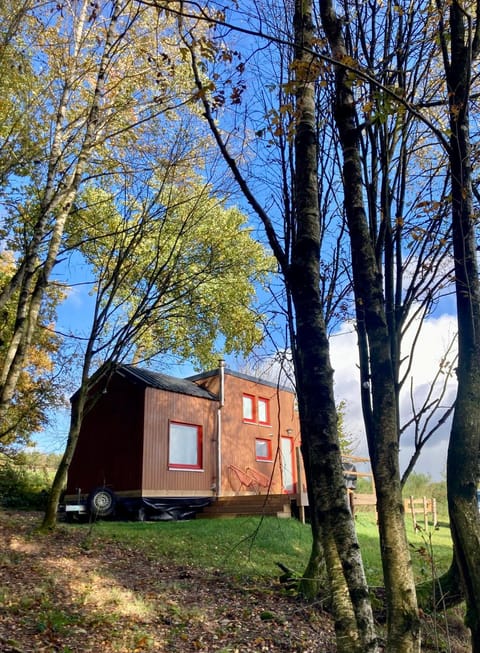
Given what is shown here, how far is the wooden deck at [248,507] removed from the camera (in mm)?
11812

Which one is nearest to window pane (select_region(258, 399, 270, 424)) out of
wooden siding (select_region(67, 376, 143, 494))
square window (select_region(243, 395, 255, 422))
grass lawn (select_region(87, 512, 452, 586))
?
square window (select_region(243, 395, 255, 422))

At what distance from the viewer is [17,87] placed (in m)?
7.84

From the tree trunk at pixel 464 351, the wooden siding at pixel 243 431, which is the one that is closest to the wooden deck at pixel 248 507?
the wooden siding at pixel 243 431

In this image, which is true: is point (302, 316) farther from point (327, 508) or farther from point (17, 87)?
point (17, 87)

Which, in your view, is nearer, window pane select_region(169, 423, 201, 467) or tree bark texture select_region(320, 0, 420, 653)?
tree bark texture select_region(320, 0, 420, 653)

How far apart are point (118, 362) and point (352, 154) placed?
793cm

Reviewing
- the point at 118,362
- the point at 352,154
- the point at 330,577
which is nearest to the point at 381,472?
the point at 330,577

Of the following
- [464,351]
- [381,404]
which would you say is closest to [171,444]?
[464,351]

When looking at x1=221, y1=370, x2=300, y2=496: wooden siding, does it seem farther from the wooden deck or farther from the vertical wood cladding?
the wooden deck

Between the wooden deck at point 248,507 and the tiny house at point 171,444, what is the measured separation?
0.40 meters

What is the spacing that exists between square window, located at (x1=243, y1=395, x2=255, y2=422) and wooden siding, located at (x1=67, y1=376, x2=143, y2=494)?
4256 millimetres

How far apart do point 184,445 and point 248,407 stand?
123 inches

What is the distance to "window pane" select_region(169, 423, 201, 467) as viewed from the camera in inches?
549

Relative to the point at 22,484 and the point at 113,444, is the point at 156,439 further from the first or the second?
the point at 22,484
